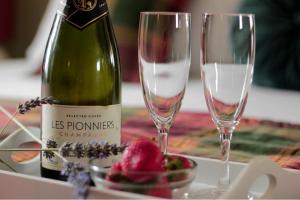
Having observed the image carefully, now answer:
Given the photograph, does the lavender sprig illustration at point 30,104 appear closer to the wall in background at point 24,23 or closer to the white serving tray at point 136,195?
the white serving tray at point 136,195

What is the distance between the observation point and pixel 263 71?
6.38 ft

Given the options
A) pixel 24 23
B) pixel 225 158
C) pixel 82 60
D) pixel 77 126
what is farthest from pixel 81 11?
pixel 24 23

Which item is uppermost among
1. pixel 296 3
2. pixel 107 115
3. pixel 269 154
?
pixel 296 3

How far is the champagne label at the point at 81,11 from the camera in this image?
914 mm

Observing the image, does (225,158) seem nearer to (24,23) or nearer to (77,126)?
(77,126)

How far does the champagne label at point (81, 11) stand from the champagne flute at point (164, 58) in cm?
12

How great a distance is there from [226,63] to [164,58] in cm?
8

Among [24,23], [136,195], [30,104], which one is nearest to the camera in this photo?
[136,195]

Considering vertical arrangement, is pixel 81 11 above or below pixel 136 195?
above

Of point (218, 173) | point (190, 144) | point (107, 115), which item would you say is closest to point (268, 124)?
point (190, 144)

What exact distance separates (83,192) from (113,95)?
34 cm

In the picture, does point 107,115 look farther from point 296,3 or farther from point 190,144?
point 296,3

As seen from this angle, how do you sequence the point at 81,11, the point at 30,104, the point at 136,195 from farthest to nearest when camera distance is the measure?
the point at 81,11 → the point at 30,104 → the point at 136,195

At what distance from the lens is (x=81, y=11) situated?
2.99ft
